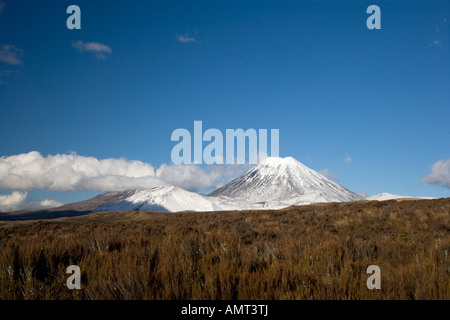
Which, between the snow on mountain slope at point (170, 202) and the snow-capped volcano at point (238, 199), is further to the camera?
the snow-capped volcano at point (238, 199)

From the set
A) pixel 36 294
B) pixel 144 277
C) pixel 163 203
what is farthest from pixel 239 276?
pixel 163 203

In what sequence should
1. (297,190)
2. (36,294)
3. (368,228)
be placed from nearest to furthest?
(36,294), (368,228), (297,190)

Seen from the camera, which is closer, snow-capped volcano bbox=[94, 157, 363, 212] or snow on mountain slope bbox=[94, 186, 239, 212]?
snow on mountain slope bbox=[94, 186, 239, 212]

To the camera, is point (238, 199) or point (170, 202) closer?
point (170, 202)

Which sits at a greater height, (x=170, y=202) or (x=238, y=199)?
(x=238, y=199)

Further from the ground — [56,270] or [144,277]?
[144,277]

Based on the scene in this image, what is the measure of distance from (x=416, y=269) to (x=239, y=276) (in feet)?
8.92

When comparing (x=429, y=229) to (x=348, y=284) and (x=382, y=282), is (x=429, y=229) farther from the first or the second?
(x=348, y=284)

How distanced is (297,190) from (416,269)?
600 feet
